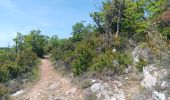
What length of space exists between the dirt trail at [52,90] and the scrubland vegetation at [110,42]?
1207 millimetres

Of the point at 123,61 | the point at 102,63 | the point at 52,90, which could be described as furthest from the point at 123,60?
the point at 52,90

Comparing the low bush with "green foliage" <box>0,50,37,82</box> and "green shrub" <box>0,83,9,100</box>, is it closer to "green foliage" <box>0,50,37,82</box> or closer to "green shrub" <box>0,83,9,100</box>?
"green shrub" <box>0,83,9,100</box>

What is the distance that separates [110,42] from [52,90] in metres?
7.54

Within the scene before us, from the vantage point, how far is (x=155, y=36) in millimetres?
15398

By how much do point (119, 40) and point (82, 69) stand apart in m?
5.72

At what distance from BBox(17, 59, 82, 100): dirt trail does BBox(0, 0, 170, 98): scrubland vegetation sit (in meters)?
1.21

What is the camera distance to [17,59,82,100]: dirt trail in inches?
856

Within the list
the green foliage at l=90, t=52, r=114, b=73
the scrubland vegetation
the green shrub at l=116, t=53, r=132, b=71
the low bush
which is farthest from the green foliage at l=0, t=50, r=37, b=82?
the low bush

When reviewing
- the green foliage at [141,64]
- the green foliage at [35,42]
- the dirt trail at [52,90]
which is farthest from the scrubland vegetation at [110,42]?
the green foliage at [35,42]

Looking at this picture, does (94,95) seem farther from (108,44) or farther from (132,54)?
(108,44)

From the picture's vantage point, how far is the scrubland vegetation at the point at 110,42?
76.5 ft

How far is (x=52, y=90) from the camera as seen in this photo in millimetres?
23469

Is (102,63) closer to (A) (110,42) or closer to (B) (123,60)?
(B) (123,60)

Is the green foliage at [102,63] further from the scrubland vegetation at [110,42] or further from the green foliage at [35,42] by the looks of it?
the green foliage at [35,42]
